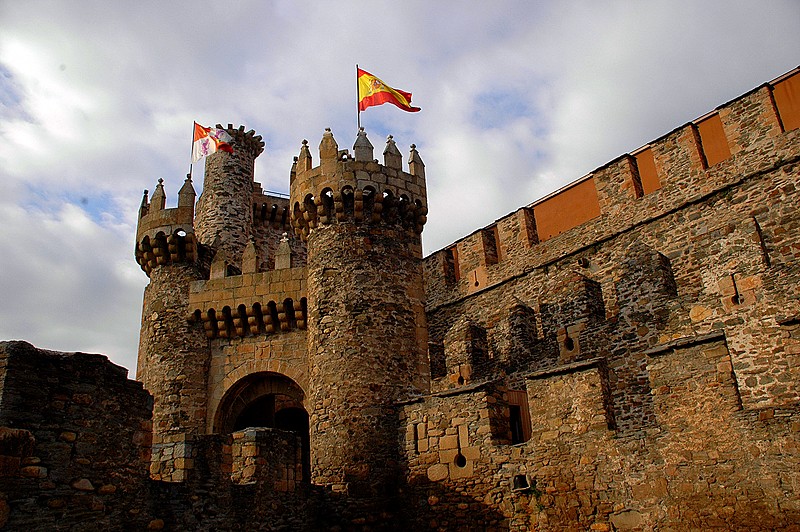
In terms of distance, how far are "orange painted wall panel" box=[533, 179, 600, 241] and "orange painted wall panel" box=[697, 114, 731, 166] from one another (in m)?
2.59

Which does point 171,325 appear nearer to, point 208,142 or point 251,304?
point 251,304

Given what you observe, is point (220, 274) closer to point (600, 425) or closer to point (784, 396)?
A: point (600, 425)

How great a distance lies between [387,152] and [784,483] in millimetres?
8680

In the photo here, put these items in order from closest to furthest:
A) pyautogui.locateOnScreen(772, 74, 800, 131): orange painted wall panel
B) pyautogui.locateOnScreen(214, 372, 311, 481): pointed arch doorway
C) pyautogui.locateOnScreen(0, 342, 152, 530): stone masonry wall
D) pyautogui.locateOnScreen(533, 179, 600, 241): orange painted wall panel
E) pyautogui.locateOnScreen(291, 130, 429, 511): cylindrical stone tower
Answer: pyautogui.locateOnScreen(0, 342, 152, 530): stone masonry wall, pyautogui.locateOnScreen(291, 130, 429, 511): cylindrical stone tower, pyautogui.locateOnScreen(772, 74, 800, 131): orange painted wall panel, pyautogui.locateOnScreen(214, 372, 311, 481): pointed arch doorway, pyautogui.locateOnScreen(533, 179, 600, 241): orange painted wall panel

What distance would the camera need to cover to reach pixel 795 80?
1323 centimetres

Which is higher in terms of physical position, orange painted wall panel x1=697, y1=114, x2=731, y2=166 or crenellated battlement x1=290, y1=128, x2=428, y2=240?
orange painted wall panel x1=697, y1=114, x2=731, y2=166

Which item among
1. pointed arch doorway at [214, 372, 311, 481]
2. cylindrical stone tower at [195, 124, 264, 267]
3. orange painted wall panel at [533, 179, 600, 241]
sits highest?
cylindrical stone tower at [195, 124, 264, 267]

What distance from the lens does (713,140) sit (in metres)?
14.2

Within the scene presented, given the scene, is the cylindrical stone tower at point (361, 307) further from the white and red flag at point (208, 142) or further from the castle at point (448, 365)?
the white and red flag at point (208, 142)

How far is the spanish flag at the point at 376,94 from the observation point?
14.6m

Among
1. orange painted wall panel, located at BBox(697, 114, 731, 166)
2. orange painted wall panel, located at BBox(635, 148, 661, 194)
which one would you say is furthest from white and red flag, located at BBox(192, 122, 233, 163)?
orange painted wall panel, located at BBox(697, 114, 731, 166)

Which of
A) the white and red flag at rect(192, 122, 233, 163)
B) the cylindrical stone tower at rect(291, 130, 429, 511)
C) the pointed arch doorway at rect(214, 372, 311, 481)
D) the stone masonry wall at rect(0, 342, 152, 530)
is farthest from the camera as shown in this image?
the white and red flag at rect(192, 122, 233, 163)

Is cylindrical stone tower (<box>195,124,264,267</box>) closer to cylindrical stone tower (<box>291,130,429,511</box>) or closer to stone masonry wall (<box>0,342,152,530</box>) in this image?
cylindrical stone tower (<box>291,130,429,511</box>)

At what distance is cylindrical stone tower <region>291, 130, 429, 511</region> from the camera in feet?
35.7
